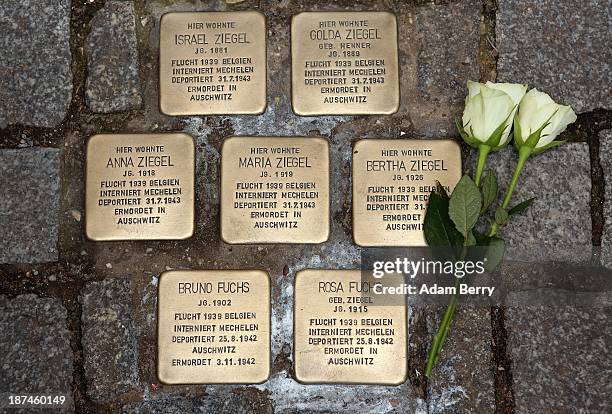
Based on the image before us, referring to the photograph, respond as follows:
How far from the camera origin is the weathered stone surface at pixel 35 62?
121 centimetres

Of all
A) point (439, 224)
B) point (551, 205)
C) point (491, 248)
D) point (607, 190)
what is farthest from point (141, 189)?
point (607, 190)

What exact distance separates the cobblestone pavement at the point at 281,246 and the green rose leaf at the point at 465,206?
0.16 m

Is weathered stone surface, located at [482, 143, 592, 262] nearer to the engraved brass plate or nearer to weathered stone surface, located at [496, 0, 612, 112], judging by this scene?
weathered stone surface, located at [496, 0, 612, 112]

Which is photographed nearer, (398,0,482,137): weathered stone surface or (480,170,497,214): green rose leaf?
(480,170,497,214): green rose leaf

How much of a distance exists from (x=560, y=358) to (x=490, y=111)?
1.72 feet

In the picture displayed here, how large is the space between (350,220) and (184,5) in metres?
0.60

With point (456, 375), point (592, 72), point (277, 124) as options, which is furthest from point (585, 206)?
point (277, 124)

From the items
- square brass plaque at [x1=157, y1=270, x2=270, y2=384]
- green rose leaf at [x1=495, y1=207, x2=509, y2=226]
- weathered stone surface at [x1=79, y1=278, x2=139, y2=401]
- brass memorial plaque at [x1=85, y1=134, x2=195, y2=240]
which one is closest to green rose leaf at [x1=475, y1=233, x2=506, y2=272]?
green rose leaf at [x1=495, y1=207, x2=509, y2=226]

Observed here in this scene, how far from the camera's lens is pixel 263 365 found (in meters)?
1.13

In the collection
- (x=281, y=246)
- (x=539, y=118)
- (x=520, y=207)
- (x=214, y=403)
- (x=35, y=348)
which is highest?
(x=539, y=118)

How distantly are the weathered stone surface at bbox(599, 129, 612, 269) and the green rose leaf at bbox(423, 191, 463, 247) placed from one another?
337 millimetres

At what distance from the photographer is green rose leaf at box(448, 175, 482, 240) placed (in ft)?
3.37

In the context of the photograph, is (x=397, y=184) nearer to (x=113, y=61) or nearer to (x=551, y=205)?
(x=551, y=205)

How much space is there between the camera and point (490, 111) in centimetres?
101
